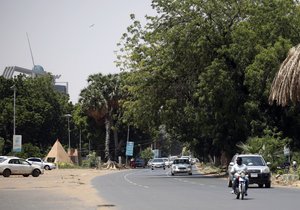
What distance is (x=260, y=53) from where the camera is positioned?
41875 mm

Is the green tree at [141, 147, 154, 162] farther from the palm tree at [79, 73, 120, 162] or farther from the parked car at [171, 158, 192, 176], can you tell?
the parked car at [171, 158, 192, 176]

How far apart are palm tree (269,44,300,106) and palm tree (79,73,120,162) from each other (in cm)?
5583

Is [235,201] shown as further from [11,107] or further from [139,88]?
[11,107]

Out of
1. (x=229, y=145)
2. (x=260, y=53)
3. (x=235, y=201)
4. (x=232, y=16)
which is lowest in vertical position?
(x=235, y=201)

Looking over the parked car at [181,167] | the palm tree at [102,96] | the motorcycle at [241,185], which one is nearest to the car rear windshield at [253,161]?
the motorcycle at [241,185]

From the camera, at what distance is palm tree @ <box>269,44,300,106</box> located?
3155 centimetres

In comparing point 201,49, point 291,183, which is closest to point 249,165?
point 291,183

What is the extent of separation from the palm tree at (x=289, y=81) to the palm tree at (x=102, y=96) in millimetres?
55828

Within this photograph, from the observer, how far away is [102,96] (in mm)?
88438

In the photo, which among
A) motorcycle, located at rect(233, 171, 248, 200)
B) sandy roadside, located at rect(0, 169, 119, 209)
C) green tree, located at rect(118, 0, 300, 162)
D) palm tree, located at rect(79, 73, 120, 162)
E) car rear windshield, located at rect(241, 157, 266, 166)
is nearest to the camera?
motorcycle, located at rect(233, 171, 248, 200)

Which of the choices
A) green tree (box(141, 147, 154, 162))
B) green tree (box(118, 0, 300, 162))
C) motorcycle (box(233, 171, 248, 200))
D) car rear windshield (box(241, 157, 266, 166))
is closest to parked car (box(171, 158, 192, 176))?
green tree (box(118, 0, 300, 162))

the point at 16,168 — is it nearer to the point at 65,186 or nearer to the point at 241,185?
the point at 65,186

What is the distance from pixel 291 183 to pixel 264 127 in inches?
446

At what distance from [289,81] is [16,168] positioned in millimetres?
25044
